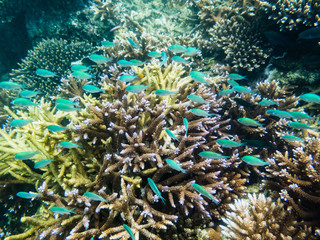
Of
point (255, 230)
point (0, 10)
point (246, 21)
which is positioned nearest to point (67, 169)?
point (255, 230)

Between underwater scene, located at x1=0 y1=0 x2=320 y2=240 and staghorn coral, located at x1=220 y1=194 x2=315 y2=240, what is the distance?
1 cm

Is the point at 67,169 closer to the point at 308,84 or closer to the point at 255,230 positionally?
the point at 255,230

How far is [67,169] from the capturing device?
267cm

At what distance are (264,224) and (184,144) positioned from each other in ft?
4.59

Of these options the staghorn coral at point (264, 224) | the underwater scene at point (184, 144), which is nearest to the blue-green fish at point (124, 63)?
the underwater scene at point (184, 144)

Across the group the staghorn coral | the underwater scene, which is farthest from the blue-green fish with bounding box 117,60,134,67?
the staghorn coral

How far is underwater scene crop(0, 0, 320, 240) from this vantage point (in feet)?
7.39

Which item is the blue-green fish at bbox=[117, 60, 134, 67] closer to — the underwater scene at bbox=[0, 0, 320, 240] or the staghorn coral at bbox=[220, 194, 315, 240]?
the underwater scene at bbox=[0, 0, 320, 240]

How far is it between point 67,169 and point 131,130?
1160 millimetres

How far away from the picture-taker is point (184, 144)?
9.00ft

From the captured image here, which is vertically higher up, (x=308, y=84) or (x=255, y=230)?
(x=308, y=84)

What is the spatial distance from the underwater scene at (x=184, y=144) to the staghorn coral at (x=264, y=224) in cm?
1

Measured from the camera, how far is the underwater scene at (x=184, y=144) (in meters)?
2.25

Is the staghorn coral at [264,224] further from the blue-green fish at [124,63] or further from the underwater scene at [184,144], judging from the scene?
the blue-green fish at [124,63]
